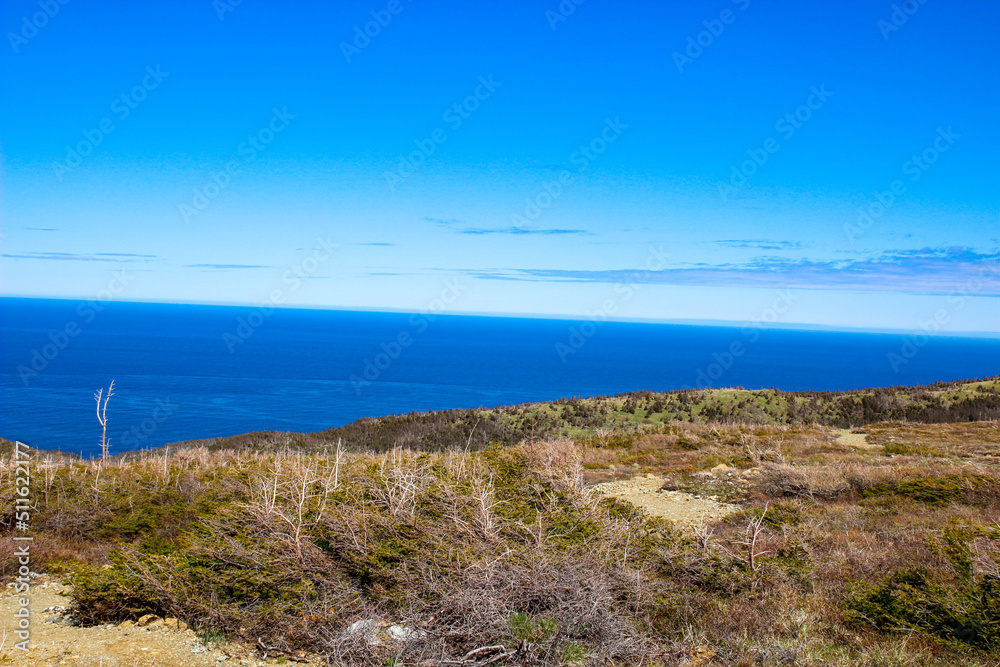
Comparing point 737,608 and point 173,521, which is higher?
point 173,521

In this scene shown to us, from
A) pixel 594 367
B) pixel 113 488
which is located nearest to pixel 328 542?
pixel 113 488

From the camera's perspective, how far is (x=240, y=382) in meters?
70.9

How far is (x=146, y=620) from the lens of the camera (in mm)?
5711

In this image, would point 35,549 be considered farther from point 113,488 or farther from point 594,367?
point 594,367

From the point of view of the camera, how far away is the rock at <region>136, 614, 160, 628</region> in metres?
5.66

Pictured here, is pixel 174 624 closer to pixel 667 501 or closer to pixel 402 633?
pixel 402 633

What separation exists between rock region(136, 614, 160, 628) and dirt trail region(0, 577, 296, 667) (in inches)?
1.6

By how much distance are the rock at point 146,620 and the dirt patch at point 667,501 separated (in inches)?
218

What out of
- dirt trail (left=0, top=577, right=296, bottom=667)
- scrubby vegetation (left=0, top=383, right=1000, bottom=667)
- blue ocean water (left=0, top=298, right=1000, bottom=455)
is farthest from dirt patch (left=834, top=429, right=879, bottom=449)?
blue ocean water (left=0, top=298, right=1000, bottom=455)

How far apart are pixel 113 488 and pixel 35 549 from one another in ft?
6.19
